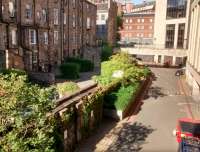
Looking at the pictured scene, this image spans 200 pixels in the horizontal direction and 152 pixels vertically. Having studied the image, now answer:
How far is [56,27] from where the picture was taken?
46.6 meters

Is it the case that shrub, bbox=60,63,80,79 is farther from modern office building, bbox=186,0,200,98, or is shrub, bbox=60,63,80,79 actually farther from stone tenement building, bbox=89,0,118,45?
stone tenement building, bbox=89,0,118,45

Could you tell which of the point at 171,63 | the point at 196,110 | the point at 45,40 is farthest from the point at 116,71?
the point at 171,63

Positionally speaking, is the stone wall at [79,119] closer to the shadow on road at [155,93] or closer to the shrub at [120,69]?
the shrub at [120,69]

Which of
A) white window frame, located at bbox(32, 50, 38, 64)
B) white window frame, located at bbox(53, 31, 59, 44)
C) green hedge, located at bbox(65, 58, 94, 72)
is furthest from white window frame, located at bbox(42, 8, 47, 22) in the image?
green hedge, located at bbox(65, 58, 94, 72)

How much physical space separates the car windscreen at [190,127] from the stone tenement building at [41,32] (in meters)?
23.3

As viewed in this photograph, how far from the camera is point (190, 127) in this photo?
19.1 m

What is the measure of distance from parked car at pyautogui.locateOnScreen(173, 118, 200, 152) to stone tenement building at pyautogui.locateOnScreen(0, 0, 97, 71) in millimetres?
23445

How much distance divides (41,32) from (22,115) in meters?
32.9

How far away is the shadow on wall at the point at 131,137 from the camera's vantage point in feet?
62.2

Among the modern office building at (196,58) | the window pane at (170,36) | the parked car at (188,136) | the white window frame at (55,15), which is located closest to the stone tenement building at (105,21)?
the window pane at (170,36)

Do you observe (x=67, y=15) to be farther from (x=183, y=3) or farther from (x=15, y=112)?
(x=15, y=112)

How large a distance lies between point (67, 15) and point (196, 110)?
30479mm

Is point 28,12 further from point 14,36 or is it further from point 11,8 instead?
point 14,36

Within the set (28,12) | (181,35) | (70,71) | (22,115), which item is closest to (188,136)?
(22,115)
